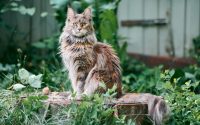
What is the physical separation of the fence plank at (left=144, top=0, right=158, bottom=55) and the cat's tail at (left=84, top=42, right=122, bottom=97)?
4.47 meters

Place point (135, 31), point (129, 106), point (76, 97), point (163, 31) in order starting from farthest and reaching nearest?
point (135, 31)
point (163, 31)
point (76, 97)
point (129, 106)

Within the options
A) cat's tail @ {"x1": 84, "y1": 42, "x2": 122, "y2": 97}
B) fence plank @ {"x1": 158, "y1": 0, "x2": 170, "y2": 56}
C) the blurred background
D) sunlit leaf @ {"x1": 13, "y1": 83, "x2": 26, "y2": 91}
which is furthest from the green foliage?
fence plank @ {"x1": 158, "y1": 0, "x2": 170, "y2": 56}

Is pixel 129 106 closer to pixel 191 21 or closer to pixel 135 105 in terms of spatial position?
pixel 135 105

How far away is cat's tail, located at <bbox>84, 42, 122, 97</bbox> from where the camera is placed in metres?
5.65

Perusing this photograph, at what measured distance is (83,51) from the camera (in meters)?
5.86

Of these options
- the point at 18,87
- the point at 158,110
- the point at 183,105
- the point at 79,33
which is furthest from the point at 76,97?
the point at 183,105

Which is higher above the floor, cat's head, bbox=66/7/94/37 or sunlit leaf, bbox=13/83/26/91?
cat's head, bbox=66/7/94/37

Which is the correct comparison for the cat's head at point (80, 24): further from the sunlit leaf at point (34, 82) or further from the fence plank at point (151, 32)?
the fence plank at point (151, 32)

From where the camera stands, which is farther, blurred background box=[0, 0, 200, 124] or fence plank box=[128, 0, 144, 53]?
fence plank box=[128, 0, 144, 53]

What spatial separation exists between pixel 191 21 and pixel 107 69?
4.47m

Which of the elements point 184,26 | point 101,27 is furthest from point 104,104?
point 184,26

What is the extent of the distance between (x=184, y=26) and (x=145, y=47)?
766mm

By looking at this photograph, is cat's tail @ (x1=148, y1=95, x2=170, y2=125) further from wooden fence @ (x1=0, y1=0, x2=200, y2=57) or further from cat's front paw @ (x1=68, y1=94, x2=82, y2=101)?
wooden fence @ (x1=0, y1=0, x2=200, y2=57)

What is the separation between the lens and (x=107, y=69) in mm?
5672
